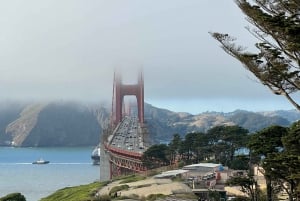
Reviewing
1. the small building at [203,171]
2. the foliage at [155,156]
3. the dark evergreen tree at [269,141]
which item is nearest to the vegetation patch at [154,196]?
the small building at [203,171]

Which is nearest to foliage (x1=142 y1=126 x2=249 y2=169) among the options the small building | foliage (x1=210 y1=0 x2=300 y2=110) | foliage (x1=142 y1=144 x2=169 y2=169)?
foliage (x1=142 y1=144 x2=169 y2=169)

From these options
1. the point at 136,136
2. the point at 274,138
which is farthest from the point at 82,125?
the point at 274,138

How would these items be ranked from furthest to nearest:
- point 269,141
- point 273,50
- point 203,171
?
point 203,171
point 269,141
point 273,50

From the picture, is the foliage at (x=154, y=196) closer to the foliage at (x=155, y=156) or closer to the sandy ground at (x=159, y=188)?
the sandy ground at (x=159, y=188)

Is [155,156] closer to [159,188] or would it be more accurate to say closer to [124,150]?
[124,150]

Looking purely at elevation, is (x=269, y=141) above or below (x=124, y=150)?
above

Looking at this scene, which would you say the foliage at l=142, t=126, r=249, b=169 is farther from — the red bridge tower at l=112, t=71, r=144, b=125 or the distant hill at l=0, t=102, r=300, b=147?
the distant hill at l=0, t=102, r=300, b=147

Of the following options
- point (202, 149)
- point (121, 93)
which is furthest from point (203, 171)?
point (121, 93)

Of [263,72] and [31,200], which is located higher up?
[263,72]

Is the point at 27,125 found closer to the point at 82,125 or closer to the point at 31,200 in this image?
the point at 82,125
